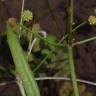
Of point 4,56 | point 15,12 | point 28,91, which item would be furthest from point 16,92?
point 28,91

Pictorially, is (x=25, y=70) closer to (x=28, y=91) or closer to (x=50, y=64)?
(x=28, y=91)

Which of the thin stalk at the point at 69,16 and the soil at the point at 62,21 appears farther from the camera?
the soil at the point at 62,21

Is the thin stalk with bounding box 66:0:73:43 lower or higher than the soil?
higher

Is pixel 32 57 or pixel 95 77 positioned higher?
pixel 32 57

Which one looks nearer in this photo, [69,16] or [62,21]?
[69,16]

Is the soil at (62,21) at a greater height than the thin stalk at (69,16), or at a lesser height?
lesser

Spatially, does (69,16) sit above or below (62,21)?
above

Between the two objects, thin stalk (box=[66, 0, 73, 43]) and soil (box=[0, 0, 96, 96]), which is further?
soil (box=[0, 0, 96, 96])

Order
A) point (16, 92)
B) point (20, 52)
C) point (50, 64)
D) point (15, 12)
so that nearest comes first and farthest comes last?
point (20, 52) → point (50, 64) → point (16, 92) → point (15, 12)
